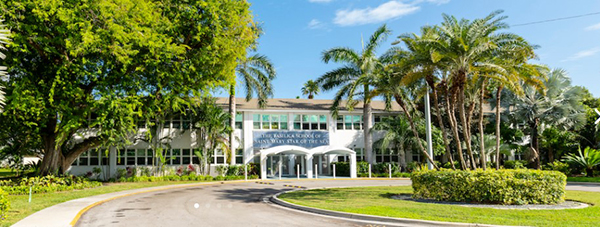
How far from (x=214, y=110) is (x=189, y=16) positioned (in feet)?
33.2

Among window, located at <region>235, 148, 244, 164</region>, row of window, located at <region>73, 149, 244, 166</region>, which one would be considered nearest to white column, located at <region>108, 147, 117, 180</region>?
row of window, located at <region>73, 149, 244, 166</region>

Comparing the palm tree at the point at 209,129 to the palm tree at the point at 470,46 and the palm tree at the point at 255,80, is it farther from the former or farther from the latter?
the palm tree at the point at 470,46

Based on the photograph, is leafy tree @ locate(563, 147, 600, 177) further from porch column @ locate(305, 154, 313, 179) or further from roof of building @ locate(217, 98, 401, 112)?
porch column @ locate(305, 154, 313, 179)

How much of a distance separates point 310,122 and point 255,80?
7162mm

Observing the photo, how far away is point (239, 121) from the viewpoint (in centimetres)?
3350

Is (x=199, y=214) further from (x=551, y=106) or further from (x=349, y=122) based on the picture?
(x=551, y=106)

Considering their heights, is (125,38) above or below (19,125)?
above

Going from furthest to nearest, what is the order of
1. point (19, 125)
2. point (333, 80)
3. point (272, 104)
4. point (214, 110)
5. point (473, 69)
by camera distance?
point (272, 104), point (333, 80), point (214, 110), point (19, 125), point (473, 69)

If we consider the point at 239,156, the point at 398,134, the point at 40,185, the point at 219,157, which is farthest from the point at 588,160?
the point at 40,185

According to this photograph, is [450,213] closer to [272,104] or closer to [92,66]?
[92,66]

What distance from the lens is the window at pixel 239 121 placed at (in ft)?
109

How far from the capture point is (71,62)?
18.0 meters

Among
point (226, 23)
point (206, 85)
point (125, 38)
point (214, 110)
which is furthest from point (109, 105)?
point (214, 110)

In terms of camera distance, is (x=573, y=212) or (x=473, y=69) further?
(x=473, y=69)
